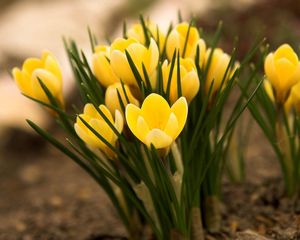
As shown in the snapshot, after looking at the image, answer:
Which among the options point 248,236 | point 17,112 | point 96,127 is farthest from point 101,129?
point 17,112

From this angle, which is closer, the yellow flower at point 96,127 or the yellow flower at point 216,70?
the yellow flower at point 96,127

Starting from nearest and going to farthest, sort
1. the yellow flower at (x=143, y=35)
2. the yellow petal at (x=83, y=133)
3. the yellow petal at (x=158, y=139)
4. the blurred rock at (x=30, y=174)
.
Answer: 1. the yellow petal at (x=158, y=139)
2. the yellow petal at (x=83, y=133)
3. the yellow flower at (x=143, y=35)
4. the blurred rock at (x=30, y=174)

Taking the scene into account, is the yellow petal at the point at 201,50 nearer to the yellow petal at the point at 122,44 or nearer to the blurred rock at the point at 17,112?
the yellow petal at the point at 122,44

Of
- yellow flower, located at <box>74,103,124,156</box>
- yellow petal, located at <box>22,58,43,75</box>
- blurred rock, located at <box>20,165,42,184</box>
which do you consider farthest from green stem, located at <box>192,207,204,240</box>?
blurred rock, located at <box>20,165,42,184</box>

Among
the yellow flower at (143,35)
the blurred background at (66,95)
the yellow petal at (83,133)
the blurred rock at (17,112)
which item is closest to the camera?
the yellow petal at (83,133)

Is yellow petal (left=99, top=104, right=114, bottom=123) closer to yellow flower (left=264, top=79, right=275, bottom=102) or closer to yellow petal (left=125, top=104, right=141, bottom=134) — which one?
yellow petal (left=125, top=104, right=141, bottom=134)

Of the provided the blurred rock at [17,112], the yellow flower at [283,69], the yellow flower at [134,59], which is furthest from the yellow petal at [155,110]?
the blurred rock at [17,112]

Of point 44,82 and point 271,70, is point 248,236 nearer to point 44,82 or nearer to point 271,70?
point 271,70

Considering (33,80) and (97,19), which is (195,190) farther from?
(97,19)
